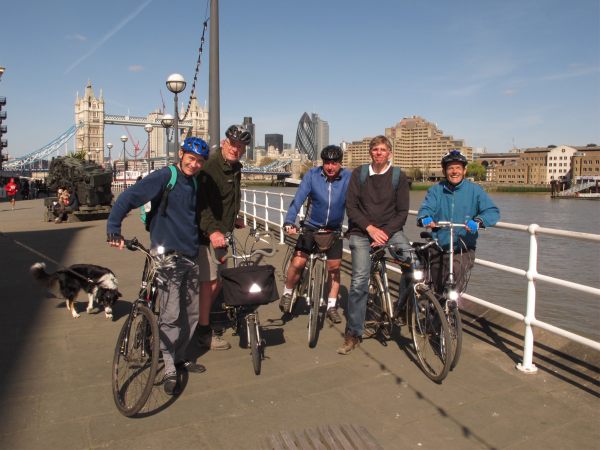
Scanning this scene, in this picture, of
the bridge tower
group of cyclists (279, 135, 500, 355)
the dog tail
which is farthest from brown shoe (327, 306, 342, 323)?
the bridge tower

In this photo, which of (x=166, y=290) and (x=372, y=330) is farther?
(x=372, y=330)

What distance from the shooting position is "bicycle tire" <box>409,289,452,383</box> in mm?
3602

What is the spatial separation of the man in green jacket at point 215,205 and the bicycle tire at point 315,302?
720 mm

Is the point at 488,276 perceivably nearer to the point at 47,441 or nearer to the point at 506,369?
the point at 506,369

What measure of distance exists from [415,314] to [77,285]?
3.52m

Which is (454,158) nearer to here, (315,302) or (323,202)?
(323,202)

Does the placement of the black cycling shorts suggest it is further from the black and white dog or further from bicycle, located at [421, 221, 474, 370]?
the black and white dog

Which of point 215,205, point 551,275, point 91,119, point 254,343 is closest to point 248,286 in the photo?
point 254,343

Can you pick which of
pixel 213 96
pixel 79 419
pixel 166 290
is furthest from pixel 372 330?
pixel 213 96

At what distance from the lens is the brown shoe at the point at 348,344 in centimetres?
423

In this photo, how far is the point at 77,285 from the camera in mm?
5457

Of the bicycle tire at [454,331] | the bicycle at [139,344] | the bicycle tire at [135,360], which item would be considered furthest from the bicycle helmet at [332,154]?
the bicycle tire at [135,360]

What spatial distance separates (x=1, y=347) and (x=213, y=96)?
17.7 feet

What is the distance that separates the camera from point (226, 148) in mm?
4277
